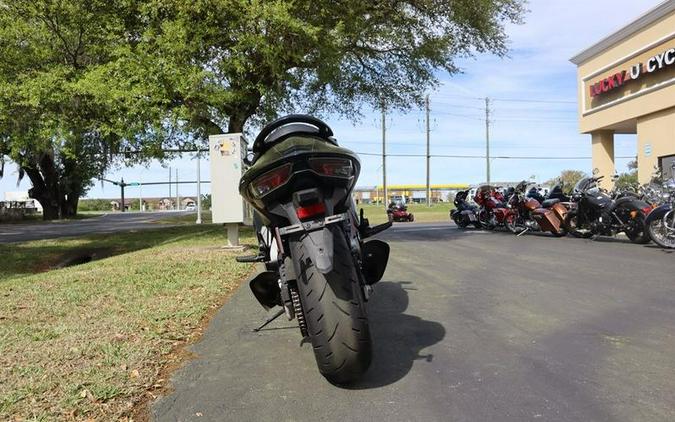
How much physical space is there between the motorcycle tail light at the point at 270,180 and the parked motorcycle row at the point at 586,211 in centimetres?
918

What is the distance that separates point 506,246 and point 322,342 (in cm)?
982

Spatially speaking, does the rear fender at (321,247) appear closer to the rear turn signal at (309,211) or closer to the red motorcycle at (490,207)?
the rear turn signal at (309,211)

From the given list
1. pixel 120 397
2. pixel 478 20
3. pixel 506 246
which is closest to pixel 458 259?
pixel 506 246

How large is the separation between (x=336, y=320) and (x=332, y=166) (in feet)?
3.50

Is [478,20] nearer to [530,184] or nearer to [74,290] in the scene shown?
[530,184]

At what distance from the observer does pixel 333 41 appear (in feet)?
49.6

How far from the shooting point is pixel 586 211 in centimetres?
Answer: 1359

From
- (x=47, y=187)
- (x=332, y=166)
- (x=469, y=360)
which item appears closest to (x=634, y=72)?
(x=469, y=360)

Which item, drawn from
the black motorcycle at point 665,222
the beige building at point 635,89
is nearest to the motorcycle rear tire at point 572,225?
the black motorcycle at point 665,222

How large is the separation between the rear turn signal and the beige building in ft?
63.0

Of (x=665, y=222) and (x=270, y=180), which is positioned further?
(x=665, y=222)

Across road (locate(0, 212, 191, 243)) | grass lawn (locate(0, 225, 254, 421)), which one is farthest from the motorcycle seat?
road (locate(0, 212, 191, 243))

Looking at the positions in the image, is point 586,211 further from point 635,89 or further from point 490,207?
point 635,89

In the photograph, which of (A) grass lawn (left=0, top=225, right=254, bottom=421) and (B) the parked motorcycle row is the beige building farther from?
(A) grass lawn (left=0, top=225, right=254, bottom=421)
